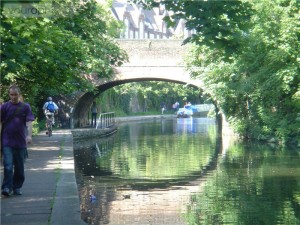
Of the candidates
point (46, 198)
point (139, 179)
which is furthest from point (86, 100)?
point (46, 198)

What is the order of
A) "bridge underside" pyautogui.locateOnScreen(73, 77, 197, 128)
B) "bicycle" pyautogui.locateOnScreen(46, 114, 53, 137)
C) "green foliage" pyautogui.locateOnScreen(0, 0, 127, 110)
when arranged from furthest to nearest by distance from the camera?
"bridge underside" pyautogui.locateOnScreen(73, 77, 197, 128), "bicycle" pyautogui.locateOnScreen(46, 114, 53, 137), "green foliage" pyautogui.locateOnScreen(0, 0, 127, 110)

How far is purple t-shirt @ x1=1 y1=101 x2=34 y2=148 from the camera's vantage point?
394 inches

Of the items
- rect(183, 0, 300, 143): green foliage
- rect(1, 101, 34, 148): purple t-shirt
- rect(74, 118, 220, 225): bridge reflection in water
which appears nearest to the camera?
rect(1, 101, 34, 148): purple t-shirt

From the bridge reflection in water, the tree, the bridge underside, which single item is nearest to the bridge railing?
the bridge underside

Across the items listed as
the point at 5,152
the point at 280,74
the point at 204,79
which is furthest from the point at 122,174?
the point at 204,79

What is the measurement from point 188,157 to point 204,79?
439 inches

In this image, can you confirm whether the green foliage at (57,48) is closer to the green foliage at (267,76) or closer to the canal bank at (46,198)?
the canal bank at (46,198)

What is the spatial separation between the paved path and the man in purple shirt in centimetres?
34

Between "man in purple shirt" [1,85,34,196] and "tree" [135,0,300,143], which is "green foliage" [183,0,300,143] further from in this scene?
"man in purple shirt" [1,85,34,196]

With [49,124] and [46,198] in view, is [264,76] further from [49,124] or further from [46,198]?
[46,198]

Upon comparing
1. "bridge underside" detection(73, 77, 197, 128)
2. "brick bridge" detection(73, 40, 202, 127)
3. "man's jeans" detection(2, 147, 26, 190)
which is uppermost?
"brick bridge" detection(73, 40, 202, 127)

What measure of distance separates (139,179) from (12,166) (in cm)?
612

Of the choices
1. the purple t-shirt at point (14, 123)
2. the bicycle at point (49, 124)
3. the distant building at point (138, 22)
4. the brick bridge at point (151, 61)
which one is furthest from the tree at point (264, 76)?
the distant building at point (138, 22)

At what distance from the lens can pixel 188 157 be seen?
22.0 metres
